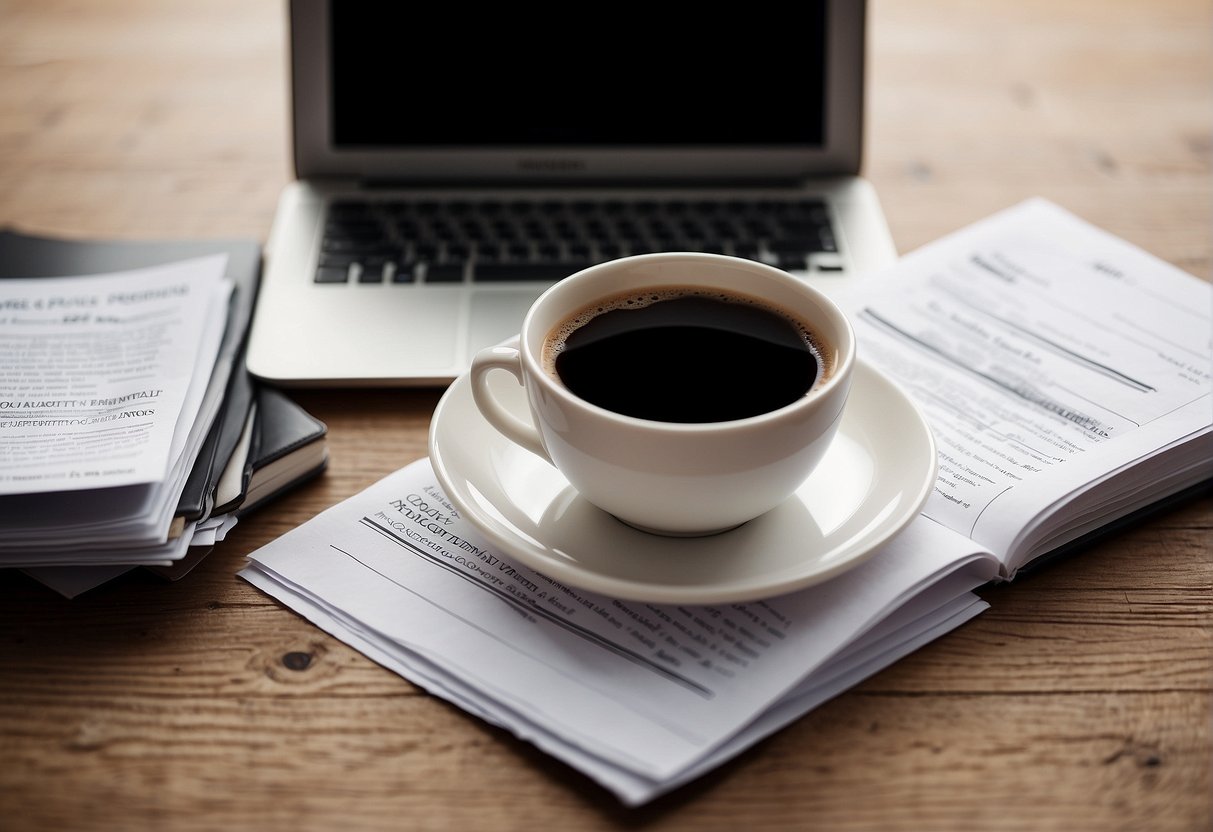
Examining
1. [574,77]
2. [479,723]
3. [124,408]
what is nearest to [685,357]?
[479,723]

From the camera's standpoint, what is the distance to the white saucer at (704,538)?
535 mm

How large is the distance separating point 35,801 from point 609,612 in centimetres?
28

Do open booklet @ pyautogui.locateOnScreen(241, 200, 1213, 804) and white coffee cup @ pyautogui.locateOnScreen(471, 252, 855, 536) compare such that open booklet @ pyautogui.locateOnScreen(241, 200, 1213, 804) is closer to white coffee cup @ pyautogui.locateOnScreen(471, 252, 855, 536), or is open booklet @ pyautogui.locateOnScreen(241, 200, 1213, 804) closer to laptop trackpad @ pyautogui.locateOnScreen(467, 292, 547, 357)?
white coffee cup @ pyautogui.locateOnScreen(471, 252, 855, 536)

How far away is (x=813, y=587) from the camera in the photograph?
562 millimetres

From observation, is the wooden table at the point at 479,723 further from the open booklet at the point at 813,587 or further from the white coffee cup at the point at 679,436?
the white coffee cup at the point at 679,436

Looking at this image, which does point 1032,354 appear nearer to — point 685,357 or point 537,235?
point 685,357

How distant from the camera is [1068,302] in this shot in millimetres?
804

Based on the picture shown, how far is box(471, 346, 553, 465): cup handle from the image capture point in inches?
23.3

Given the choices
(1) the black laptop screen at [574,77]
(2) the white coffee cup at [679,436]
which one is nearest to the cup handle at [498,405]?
(2) the white coffee cup at [679,436]

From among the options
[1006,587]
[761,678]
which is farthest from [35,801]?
[1006,587]

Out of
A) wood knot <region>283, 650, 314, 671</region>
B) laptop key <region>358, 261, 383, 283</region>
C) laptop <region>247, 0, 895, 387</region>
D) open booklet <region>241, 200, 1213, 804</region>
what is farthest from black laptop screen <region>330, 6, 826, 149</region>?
wood knot <region>283, 650, 314, 671</region>

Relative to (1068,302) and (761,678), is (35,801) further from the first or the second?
(1068,302)

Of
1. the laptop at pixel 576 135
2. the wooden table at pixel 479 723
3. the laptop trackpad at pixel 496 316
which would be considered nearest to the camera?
the wooden table at pixel 479 723

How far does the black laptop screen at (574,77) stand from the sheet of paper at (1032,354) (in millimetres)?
224
